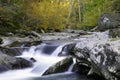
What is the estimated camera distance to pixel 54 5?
26219 millimetres

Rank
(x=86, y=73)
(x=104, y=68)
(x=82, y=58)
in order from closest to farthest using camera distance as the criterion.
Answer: (x=104, y=68)
(x=82, y=58)
(x=86, y=73)

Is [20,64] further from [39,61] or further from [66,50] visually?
[66,50]

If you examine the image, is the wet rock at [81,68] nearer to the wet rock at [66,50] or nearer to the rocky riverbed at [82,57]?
the rocky riverbed at [82,57]

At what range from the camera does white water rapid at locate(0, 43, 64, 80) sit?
10469 millimetres

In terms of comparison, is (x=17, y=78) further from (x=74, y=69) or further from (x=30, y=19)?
(x=30, y=19)

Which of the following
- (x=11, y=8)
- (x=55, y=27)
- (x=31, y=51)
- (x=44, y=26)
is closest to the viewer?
(x=31, y=51)

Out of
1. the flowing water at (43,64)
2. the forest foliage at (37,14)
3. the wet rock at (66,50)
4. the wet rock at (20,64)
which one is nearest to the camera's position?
the flowing water at (43,64)

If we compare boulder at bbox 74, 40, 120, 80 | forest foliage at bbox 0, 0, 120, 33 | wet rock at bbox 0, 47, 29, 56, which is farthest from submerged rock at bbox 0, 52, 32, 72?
forest foliage at bbox 0, 0, 120, 33

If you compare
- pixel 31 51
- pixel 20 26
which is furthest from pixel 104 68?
pixel 20 26

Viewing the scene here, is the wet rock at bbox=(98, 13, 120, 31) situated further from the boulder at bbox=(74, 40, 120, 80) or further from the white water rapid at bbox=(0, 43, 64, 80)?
the boulder at bbox=(74, 40, 120, 80)

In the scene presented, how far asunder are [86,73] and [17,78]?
2434 millimetres

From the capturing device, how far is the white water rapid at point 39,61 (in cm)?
1047

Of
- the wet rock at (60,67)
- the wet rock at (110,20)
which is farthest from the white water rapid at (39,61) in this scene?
the wet rock at (110,20)

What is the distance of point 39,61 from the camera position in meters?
12.2
